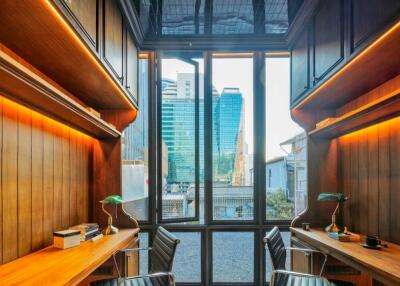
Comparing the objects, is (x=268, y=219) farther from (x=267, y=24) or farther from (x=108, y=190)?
(x=267, y=24)

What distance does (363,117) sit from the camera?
224 cm

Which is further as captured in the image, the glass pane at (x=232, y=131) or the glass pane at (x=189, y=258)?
the glass pane at (x=232, y=131)

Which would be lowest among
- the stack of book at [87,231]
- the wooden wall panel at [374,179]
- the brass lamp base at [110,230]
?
the brass lamp base at [110,230]

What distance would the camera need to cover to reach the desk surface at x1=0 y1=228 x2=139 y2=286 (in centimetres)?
148

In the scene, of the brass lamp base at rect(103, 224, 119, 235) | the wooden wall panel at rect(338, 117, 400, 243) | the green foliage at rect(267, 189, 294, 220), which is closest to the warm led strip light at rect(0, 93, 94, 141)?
the brass lamp base at rect(103, 224, 119, 235)

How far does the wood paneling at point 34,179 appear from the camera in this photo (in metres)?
1.74

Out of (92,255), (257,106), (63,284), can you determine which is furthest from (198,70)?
(63,284)

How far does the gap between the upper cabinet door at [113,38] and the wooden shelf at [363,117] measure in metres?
1.79

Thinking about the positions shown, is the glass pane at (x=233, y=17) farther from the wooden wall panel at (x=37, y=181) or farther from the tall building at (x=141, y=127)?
the wooden wall panel at (x=37, y=181)

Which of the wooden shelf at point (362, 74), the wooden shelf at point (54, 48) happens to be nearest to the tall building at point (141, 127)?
the wooden shelf at point (54, 48)

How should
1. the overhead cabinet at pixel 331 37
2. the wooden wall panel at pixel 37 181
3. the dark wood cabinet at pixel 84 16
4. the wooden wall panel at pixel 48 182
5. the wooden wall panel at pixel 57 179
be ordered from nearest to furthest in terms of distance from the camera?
the dark wood cabinet at pixel 84 16 → the overhead cabinet at pixel 331 37 → the wooden wall panel at pixel 37 181 → the wooden wall panel at pixel 48 182 → the wooden wall panel at pixel 57 179

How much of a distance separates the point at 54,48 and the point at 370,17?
1.80 m

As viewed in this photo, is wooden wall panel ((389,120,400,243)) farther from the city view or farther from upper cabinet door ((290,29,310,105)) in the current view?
the city view

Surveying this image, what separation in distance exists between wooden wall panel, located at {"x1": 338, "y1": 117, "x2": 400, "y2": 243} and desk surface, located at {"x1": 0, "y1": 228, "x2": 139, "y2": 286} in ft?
6.79
